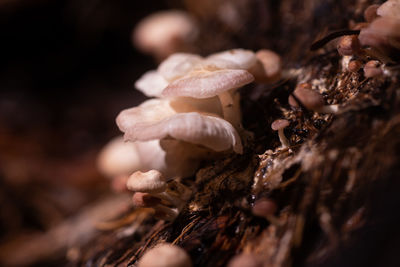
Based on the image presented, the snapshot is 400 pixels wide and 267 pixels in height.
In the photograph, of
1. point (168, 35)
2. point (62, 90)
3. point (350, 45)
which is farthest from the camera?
point (62, 90)

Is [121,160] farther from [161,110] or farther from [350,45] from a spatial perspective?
[350,45]

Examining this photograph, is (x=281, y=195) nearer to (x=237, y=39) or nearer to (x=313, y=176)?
(x=313, y=176)

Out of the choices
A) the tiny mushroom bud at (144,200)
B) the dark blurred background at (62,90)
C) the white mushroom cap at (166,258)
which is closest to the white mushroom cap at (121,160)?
the tiny mushroom bud at (144,200)

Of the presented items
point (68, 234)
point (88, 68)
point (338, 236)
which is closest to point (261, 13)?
point (338, 236)

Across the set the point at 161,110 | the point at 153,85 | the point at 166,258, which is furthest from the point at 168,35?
the point at 166,258

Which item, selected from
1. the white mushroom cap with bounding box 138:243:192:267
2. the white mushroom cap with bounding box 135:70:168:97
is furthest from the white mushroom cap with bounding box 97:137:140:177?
the white mushroom cap with bounding box 138:243:192:267

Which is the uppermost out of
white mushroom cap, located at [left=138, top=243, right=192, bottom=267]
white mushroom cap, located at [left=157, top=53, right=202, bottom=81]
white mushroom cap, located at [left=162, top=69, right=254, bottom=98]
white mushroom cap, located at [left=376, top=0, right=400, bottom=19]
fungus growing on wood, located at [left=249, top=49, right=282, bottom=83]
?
white mushroom cap, located at [left=157, top=53, right=202, bottom=81]

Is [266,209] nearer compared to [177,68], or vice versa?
[266,209]

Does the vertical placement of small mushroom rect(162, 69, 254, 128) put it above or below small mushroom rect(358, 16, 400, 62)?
above

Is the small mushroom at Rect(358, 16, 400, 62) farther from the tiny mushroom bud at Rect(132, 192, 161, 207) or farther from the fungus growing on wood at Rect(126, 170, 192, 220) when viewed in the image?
the tiny mushroom bud at Rect(132, 192, 161, 207)
